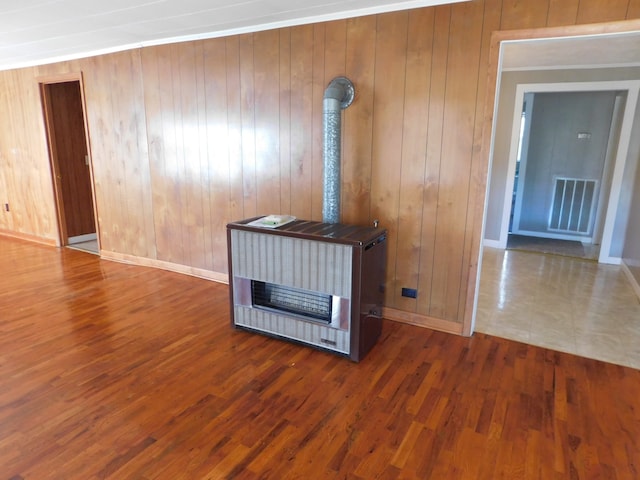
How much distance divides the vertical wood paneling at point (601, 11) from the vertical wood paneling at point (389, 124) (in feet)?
3.33

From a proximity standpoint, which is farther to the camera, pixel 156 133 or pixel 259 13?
pixel 156 133

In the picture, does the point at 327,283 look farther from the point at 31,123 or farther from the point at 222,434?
the point at 31,123

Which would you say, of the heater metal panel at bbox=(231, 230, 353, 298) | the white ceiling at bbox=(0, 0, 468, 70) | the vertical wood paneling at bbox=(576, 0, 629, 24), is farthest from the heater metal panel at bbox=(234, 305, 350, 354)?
the vertical wood paneling at bbox=(576, 0, 629, 24)

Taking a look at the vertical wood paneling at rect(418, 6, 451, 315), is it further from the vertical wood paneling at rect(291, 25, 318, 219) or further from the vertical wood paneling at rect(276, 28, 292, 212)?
the vertical wood paneling at rect(276, 28, 292, 212)

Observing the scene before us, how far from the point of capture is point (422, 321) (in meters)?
3.02

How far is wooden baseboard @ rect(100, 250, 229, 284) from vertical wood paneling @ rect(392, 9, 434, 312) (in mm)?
1809

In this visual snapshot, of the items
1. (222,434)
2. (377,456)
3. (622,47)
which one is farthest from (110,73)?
(622,47)

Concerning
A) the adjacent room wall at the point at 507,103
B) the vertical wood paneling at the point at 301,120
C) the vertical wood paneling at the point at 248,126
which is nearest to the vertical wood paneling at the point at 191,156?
the vertical wood paneling at the point at 248,126

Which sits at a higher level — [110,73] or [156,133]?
[110,73]

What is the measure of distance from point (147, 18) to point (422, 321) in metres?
3.12

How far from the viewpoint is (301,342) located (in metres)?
2.70

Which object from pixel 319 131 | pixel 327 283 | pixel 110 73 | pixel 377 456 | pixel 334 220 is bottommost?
pixel 377 456

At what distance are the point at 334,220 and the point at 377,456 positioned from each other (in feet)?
5.25

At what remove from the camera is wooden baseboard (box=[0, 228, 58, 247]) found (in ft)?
17.4
